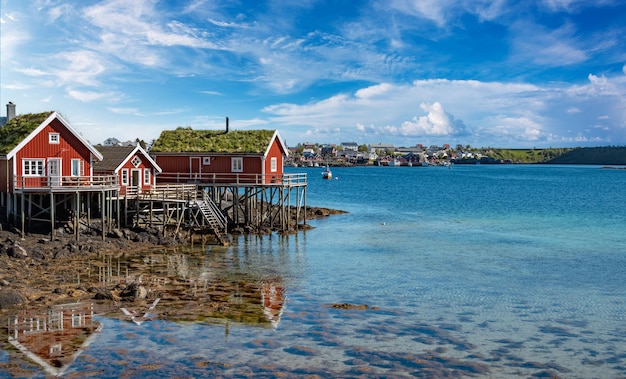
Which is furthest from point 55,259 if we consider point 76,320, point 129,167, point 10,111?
point 10,111

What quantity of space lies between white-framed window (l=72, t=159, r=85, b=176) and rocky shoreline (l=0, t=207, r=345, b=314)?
3.82 m

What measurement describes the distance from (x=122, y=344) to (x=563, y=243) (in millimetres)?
33296

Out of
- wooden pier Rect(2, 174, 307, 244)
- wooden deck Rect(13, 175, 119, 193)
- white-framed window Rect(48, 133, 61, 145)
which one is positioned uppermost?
white-framed window Rect(48, 133, 61, 145)

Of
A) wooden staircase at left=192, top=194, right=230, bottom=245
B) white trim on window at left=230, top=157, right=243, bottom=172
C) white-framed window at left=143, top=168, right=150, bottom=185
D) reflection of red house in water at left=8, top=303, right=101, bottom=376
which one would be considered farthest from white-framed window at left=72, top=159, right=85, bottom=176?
reflection of red house in water at left=8, top=303, right=101, bottom=376

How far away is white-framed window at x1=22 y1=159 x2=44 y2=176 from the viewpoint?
34828 mm

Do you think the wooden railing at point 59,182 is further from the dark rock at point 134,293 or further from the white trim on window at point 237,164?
the dark rock at point 134,293

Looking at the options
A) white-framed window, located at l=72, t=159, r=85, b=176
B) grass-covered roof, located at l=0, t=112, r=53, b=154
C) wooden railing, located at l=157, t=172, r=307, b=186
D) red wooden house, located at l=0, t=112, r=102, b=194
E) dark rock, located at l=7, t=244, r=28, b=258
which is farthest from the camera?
wooden railing, located at l=157, t=172, r=307, b=186

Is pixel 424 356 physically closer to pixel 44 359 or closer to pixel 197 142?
pixel 44 359

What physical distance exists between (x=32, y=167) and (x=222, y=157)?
44.9 ft

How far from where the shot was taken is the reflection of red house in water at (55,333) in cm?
1680

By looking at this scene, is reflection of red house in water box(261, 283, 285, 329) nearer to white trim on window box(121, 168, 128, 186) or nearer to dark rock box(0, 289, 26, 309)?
dark rock box(0, 289, 26, 309)

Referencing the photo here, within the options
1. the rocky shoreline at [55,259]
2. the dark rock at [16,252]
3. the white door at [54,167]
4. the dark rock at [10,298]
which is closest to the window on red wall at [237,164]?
the rocky shoreline at [55,259]

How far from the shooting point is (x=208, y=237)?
40.5 m

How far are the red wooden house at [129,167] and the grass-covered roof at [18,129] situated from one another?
4.81m
